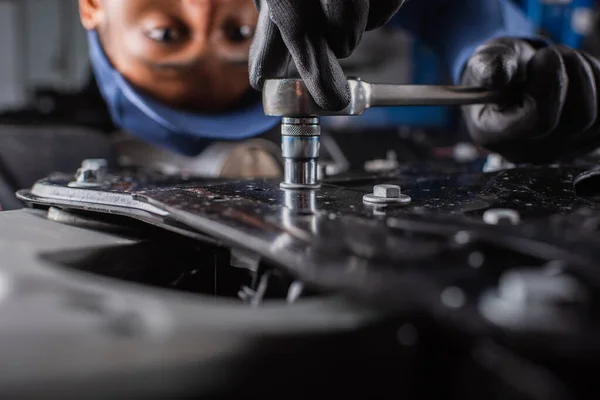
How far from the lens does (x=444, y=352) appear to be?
10.4 inches

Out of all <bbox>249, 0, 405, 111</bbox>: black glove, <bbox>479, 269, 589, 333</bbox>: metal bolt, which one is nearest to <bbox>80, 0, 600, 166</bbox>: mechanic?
<bbox>249, 0, 405, 111</bbox>: black glove

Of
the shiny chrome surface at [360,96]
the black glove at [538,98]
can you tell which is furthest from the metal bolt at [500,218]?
the black glove at [538,98]

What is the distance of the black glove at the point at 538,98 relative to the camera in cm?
70

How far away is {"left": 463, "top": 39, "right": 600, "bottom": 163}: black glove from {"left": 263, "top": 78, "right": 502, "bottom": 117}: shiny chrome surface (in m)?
0.06

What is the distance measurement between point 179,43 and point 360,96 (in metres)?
0.52

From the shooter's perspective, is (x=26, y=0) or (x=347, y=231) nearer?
(x=347, y=231)

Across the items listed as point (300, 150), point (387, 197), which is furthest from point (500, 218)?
point (300, 150)

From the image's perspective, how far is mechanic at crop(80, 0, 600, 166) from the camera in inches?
20.4

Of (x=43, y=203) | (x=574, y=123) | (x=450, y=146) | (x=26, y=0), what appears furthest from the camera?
(x=26, y=0)

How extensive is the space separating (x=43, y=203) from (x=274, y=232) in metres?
0.29

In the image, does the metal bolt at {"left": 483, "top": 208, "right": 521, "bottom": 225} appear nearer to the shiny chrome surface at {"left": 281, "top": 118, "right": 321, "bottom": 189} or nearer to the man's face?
the shiny chrome surface at {"left": 281, "top": 118, "right": 321, "bottom": 189}

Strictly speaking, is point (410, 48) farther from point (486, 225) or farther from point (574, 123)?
point (486, 225)

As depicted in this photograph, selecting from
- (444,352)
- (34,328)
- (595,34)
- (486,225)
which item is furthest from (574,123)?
(595,34)

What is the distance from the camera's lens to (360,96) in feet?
1.85
